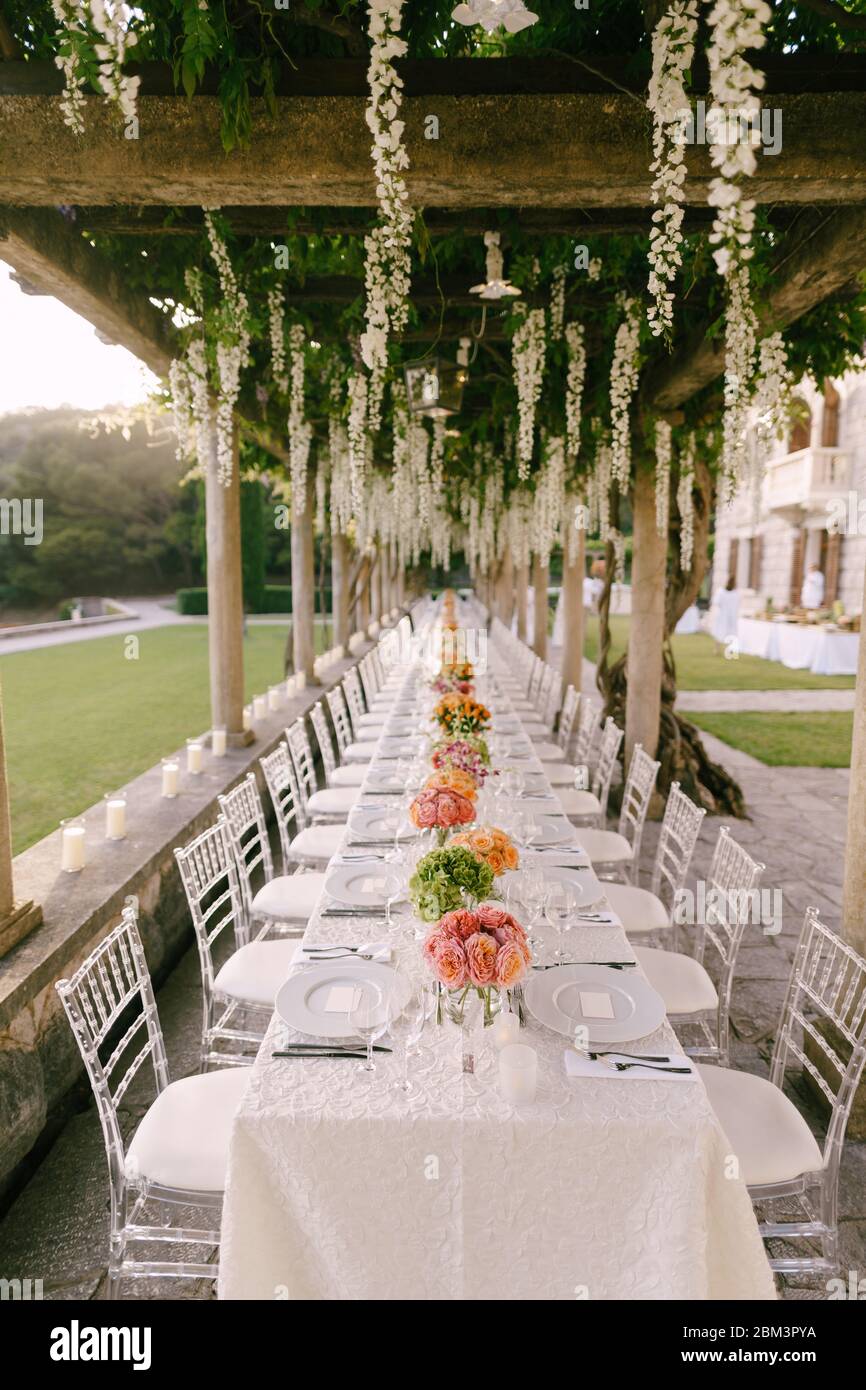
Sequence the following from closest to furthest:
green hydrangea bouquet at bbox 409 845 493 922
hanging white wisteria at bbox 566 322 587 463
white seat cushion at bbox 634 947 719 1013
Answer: green hydrangea bouquet at bbox 409 845 493 922 → white seat cushion at bbox 634 947 719 1013 → hanging white wisteria at bbox 566 322 587 463

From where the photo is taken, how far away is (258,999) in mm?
2717

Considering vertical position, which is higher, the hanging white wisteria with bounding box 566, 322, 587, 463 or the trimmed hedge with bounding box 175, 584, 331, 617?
the hanging white wisteria with bounding box 566, 322, 587, 463

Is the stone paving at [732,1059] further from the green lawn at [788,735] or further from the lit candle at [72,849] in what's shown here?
the green lawn at [788,735]

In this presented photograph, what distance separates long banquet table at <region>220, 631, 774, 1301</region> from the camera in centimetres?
166

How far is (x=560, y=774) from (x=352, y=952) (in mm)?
3144

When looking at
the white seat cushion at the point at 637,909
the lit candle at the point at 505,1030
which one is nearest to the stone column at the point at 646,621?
the white seat cushion at the point at 637,909

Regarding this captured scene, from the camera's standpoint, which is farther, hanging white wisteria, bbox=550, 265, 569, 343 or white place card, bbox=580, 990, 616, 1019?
hanging white wisteria, bbox=550, 265, 569, 343

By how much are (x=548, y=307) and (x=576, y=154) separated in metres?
2.07

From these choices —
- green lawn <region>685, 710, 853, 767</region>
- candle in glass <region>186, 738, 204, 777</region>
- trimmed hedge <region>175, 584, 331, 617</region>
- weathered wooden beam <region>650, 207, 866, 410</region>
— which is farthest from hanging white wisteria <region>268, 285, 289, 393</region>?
trimmed hedge <region>175, 584, 331, 617</region>

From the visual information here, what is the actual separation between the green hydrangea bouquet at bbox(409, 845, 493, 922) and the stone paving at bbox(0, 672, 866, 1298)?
1070 mm

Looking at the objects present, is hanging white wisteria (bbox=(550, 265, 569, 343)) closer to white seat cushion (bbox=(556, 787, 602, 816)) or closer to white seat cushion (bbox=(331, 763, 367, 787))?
white seat cushion (bbox=(556, 787, 602, 816))

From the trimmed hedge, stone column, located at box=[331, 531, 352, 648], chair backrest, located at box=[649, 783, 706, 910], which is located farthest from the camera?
the trimmed hedge

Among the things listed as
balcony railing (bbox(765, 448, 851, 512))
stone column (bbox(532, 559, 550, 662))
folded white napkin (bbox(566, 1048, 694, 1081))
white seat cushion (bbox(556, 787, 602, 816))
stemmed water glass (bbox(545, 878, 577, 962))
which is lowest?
white seat cushion (bbox(556, 787, 602, 816))

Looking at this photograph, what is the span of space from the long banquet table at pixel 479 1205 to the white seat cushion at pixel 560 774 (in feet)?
11.6
